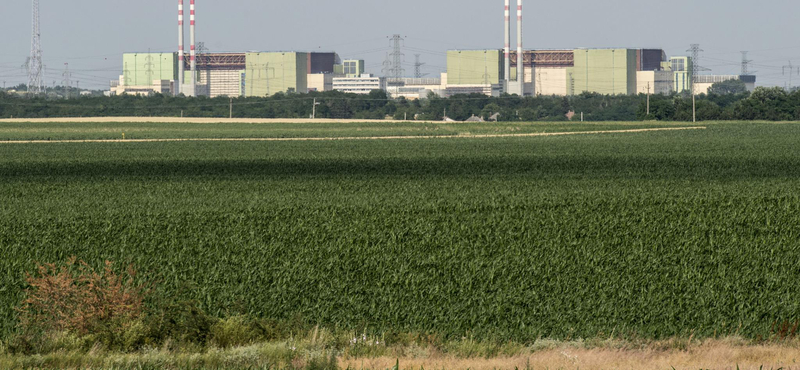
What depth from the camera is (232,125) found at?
127m

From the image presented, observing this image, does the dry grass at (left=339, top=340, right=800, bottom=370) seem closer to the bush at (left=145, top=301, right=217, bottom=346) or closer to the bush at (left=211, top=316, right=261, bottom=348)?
the bush at (left=211, top=316, right=261, bottom=348)

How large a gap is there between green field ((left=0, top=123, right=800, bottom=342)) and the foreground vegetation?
59 millimetres

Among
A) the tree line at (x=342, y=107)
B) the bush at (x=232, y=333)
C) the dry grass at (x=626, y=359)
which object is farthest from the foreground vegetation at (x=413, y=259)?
the tree line at (x=342, y=107)

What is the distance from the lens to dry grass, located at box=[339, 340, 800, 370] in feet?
40.0

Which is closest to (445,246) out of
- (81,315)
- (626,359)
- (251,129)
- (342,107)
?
(626,359)

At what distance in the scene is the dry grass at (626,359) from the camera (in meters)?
12.2

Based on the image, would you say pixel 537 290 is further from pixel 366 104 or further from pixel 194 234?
pixel 366 104

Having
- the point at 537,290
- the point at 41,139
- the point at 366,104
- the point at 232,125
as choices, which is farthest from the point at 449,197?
the point at 366,104

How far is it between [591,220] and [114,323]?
551 inches

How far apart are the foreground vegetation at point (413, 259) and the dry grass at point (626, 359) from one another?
1.26 ft

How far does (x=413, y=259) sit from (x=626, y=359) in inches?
267

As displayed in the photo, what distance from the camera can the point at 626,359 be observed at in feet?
41.9

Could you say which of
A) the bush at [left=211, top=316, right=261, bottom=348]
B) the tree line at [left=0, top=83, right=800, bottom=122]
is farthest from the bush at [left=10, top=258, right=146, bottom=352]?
the tree line at [left=0, top=83, right=800, bottom=122]

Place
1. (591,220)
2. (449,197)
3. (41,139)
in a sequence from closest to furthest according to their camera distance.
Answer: (591,220)
(449,197)
(41,139)
